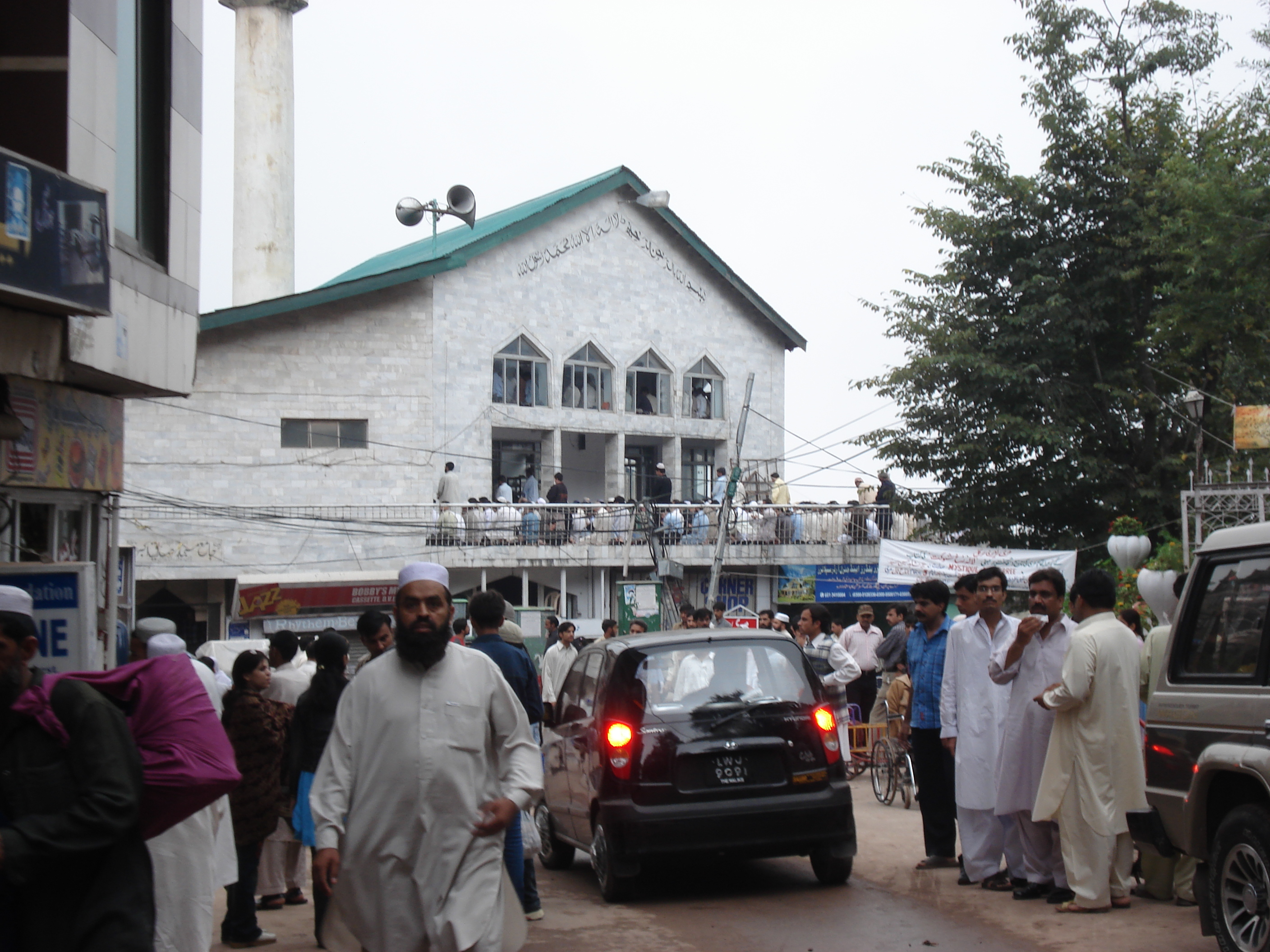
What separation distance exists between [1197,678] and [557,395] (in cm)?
3133

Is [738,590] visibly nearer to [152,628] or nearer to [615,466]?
[615,466]

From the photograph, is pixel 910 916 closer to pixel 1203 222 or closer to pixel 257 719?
pixel 257 719

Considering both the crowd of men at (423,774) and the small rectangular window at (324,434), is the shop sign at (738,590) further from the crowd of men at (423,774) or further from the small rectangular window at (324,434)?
the crowd of men at (423,774)

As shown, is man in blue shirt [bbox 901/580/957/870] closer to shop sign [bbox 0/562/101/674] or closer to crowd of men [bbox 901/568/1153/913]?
crowd of men [bbox 901/568/1153/913]

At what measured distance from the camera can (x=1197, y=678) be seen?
6262 millimetres

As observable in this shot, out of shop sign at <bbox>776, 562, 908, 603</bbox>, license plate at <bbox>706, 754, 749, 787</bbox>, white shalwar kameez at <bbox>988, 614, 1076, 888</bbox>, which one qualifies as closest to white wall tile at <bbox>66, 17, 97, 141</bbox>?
license plate at <bbox>706, 754, 749, 787</bbox>

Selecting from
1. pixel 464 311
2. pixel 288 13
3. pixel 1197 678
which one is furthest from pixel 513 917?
pixel 288 13

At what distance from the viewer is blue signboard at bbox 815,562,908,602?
33875mm

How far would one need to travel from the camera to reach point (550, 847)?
402 inches

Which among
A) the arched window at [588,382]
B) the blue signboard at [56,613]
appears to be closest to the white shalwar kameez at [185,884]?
the blue signboard at [56,613]

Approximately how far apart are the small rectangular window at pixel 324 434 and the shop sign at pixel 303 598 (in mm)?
3892

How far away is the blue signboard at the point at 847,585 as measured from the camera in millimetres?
33875

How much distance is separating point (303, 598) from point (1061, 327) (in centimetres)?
1834

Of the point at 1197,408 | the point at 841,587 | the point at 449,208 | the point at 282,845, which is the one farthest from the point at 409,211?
the point at 282,845
